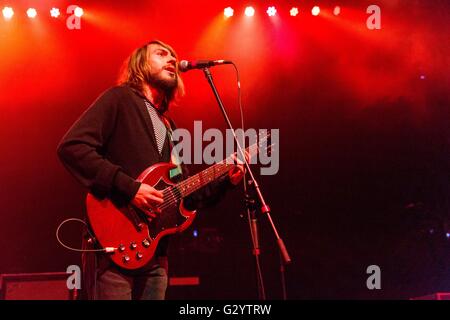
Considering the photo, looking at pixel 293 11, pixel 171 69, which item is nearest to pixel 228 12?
pixel 293 11

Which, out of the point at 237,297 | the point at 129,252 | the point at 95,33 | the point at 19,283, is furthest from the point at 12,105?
the point at 129,252

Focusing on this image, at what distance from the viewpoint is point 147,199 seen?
2.42m

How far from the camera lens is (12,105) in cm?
640

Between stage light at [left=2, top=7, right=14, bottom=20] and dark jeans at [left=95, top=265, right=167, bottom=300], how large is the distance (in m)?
4.80

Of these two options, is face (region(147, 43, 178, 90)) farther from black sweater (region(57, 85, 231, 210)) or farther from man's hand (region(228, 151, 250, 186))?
man's hand (region(228, 151, 250, 186))

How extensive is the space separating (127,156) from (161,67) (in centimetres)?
85

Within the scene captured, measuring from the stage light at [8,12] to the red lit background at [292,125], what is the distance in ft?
0.19

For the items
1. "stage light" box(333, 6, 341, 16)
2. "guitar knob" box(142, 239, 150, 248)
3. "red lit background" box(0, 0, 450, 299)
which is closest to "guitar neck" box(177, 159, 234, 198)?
"guitar knob" box(142, 239, 150, 248)

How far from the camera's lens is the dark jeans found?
7.38 feet

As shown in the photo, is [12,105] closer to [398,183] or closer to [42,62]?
[42,62]

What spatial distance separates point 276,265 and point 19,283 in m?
3.70

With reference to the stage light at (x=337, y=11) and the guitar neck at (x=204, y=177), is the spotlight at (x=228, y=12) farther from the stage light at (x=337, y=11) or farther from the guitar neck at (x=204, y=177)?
the guitar neck at (x=204, y=177)

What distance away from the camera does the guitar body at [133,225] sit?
7.64ft

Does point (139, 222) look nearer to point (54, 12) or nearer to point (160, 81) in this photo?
point (160, 81)
